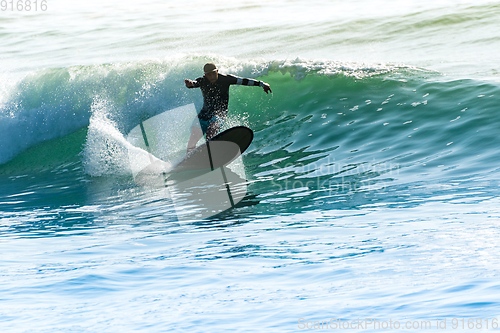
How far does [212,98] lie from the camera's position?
337 inches

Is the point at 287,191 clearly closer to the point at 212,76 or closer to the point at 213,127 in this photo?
the point at 213,127

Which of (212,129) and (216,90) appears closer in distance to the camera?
(216,90)

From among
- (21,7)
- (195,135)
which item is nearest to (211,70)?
(195,135)

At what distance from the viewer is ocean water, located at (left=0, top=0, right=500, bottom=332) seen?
11.4ft

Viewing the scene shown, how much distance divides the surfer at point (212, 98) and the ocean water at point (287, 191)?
1.07 meters

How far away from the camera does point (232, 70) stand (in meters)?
12.6

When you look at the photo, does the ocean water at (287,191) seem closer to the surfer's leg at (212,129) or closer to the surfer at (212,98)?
the surfer's leg at (212,129)

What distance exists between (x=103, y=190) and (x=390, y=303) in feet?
20.8

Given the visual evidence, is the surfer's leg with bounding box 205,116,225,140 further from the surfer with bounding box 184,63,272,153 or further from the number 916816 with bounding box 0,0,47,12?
the number 916816 with bounding box 0,0,47,12

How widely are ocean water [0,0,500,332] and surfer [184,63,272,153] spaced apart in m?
1.07

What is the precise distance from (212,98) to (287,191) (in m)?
2.34

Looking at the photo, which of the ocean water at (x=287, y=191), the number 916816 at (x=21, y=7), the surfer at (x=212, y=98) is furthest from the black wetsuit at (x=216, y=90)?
the number 916816 at (x=21, y=7)

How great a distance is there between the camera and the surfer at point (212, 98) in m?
8.39

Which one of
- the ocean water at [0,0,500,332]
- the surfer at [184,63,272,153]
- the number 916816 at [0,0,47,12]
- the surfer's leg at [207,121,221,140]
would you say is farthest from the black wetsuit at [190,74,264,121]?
the number 916816 at [0,0,47,12]
